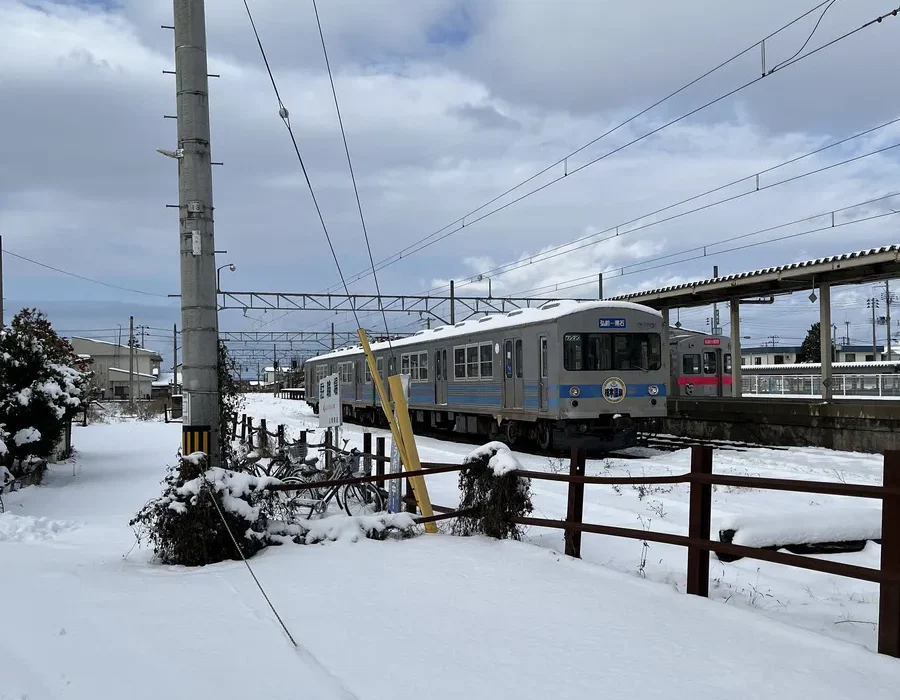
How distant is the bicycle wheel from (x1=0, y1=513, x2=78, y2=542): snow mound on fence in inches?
120

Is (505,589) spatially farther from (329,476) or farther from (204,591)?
(329,476)

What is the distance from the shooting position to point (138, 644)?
450cm

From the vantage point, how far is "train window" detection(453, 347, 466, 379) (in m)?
20.9

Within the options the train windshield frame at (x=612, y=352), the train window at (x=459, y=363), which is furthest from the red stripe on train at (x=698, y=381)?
the train windshield frame at (x=612, y=352)

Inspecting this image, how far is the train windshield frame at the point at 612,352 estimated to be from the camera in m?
16.6

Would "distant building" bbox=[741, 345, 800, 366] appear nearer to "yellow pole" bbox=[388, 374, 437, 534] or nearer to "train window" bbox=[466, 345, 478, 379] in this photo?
"train window" bbox=[466, 345, 478, 379]

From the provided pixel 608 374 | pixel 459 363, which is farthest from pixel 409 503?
pixel 459 363

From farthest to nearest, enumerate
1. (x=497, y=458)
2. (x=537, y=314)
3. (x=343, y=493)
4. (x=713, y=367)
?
(x=713, y=367)
(x=537, y=314)
(x=343, y=493)
(x=497, y=458)

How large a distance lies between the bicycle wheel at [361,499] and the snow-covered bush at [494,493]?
186 cm

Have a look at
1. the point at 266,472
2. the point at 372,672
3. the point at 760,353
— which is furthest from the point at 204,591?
the point at 760,353

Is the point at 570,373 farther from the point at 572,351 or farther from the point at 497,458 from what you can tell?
the point at 497,458

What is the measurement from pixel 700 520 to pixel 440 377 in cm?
1727

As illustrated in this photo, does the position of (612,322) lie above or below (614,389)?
above

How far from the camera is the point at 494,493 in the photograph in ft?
24.0
